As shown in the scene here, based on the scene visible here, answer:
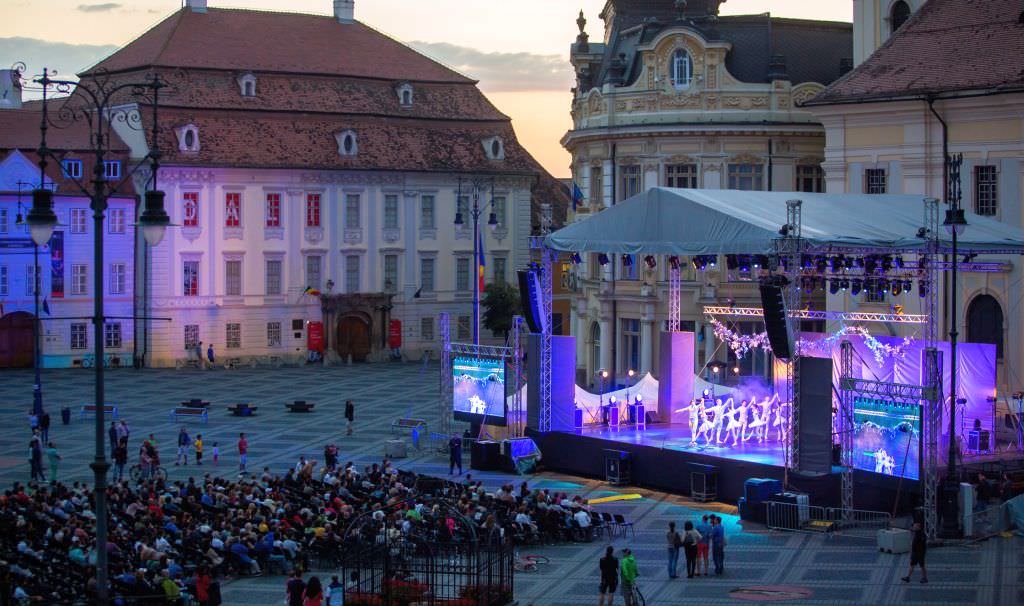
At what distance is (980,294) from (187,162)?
35.0 m

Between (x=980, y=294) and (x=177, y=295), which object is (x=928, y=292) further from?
(x=177, y=295)

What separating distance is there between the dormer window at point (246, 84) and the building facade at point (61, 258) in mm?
5628

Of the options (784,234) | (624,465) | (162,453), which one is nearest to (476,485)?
(624,465)

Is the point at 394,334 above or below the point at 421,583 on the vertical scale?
above

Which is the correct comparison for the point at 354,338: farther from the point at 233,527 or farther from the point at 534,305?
the point at 233,527

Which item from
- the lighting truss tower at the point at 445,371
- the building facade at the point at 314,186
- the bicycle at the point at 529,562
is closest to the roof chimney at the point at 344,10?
the building facade at the point at 314,186

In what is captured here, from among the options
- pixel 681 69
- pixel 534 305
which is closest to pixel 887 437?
pixel 534 305

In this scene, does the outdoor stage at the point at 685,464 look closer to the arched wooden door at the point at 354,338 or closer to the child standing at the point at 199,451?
the child standing at the point at 199,451

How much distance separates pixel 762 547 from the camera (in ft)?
105

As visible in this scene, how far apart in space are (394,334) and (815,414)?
41855 mm

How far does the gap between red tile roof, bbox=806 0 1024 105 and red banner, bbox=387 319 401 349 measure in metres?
29.7

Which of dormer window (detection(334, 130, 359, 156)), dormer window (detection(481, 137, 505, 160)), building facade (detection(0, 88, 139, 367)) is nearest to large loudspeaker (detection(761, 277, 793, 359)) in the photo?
building facade (detection(0, 88, 139, 367))

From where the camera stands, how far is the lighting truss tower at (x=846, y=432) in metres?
33.4

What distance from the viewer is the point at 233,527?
30141mm
